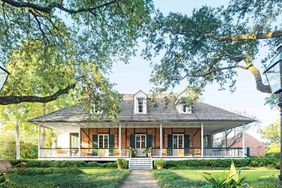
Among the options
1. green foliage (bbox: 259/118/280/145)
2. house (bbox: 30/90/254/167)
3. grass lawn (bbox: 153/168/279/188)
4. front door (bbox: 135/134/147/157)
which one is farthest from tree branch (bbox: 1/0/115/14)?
green foliage (bbox: 259/118/280/145)

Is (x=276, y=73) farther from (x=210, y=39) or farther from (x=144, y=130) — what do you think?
(x=144, y=130)

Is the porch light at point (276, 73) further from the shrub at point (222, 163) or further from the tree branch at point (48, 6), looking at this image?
the shrub at point (222, 163)

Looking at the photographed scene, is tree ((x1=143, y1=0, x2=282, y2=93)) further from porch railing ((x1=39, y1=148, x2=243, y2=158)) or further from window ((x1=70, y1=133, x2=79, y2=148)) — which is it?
window ((x1=70, y1=133, x2=79, y2=148))

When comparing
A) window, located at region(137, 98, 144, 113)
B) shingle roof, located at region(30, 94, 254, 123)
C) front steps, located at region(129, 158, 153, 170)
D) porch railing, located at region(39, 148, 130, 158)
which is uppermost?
window, located at region(137, 98, 144, 113)

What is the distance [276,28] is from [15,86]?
10.8m

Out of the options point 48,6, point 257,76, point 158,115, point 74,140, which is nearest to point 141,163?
point 158,115

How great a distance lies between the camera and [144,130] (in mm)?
34531

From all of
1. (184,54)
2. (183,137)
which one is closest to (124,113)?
(183,137)

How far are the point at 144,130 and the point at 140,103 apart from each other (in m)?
2.85

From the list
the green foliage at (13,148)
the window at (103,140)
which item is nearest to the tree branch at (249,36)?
the window at (103,140)

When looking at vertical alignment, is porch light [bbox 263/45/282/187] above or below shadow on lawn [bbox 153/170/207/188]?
above

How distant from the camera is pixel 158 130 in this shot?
34.4 meters

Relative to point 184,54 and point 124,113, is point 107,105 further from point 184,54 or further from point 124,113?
point 124,113

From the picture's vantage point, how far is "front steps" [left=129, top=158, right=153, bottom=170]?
95.2ft
